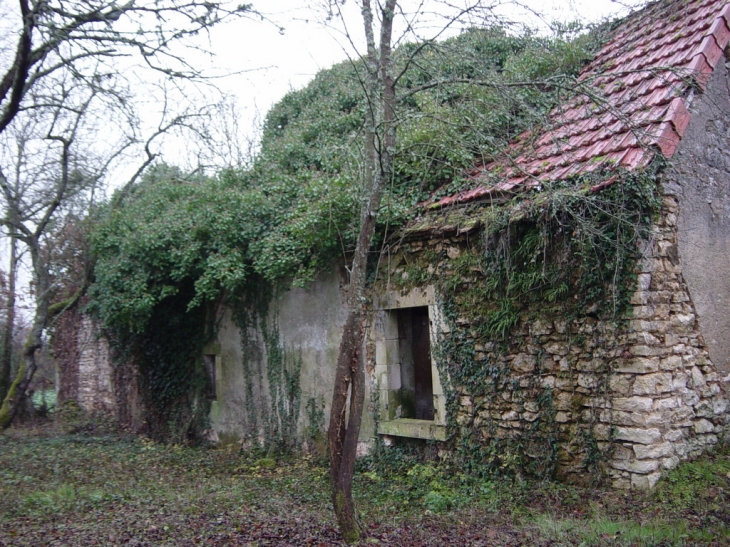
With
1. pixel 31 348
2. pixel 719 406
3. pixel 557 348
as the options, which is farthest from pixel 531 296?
pixel 31 348

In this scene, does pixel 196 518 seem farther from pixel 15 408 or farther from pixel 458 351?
pixel 15 408

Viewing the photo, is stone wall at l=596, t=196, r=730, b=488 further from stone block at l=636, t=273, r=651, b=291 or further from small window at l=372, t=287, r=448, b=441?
small window at l=372, t=287, r=448, b=441

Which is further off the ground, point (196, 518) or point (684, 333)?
point (684, 333)

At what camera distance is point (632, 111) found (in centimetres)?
618

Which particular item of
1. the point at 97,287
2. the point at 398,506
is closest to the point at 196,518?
the point at 398,506

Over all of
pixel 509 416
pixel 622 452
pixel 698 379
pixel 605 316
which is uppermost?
pixel 605 316

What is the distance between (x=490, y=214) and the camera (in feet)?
21.3

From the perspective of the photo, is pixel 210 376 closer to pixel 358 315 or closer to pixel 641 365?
pixel 358 315

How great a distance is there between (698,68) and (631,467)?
4043 millimetres

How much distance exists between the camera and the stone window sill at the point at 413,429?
7.11 m

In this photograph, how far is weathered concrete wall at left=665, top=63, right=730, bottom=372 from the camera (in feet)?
20.0

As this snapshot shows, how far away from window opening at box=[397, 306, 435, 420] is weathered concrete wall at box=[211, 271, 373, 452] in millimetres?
614

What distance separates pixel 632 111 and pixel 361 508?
4821 mm

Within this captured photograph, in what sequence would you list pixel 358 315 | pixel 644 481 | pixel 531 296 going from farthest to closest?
1. pixel 531 296
2. pixel 644 481
3. pixel 358 315
